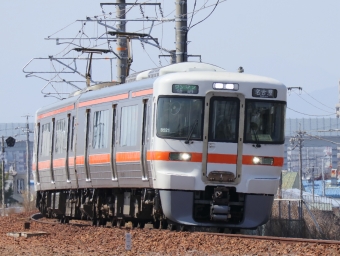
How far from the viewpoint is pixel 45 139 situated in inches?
1068

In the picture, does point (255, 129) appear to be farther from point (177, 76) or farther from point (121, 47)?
point (121, 47)

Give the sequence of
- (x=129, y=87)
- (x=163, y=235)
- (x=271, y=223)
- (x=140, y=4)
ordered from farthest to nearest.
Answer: (x=140, y=4) → (x=271, y=223) → (x=129, y=87) → (x=163, y=235)

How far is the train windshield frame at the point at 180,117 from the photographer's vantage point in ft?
60.0

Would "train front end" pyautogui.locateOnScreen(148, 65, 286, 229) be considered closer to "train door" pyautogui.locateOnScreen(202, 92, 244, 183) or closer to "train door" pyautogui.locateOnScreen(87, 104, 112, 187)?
"train door" pyautogui.locateOnScreen(202, 92, 244, 183)

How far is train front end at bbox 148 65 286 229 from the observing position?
59.9ft

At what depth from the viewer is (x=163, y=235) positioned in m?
17.5

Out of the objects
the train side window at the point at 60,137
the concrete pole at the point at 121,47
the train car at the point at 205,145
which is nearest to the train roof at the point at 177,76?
the train car at the point at 205,145

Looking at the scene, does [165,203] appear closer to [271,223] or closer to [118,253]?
[118,253]

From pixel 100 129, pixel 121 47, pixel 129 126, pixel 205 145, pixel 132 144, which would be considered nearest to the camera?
pixel 205 145

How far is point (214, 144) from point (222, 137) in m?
0.22

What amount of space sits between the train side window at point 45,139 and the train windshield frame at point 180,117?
8625 mm

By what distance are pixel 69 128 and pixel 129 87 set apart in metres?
4.32

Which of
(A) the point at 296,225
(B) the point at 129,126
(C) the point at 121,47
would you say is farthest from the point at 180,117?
(C) the point at 121,47

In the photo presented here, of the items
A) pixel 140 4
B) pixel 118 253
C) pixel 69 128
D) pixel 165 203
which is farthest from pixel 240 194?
pixel 140 4
